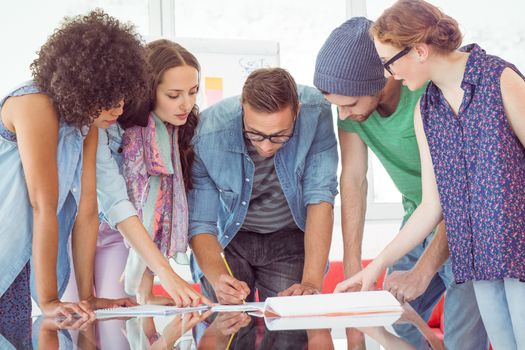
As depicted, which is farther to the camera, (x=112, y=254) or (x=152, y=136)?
(x=112, y=254)

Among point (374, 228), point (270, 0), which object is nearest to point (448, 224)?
point (374, 228)

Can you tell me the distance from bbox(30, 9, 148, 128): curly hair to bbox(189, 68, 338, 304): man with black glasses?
13.9 inches

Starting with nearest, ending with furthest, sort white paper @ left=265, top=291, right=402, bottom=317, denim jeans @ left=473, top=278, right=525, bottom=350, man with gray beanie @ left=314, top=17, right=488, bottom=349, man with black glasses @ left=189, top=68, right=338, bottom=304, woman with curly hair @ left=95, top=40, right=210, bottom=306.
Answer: denim jeans @ left=473, top=278, right=525, bottom=350
white paper @ left=265, top=291, right=402, bottom=317
man with gray beanie @ left=314, top=17, right=488, bottom=349
woman with curly hair @ left=95, top=40, right=210, bottom=306
man with black glasses @ left=189, top=68, right=338, bottom=304

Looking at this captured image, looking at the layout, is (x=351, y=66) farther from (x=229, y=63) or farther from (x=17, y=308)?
(x=229, y=63)

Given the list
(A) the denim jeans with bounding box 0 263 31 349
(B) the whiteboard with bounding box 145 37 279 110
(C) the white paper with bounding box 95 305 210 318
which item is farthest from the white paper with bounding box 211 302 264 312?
(B) the whiteboard with bounding box 145 37 279 110

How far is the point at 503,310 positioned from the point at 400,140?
26.2 inches

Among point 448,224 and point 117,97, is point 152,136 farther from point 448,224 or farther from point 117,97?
point 448,224

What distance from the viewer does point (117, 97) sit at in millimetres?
1539

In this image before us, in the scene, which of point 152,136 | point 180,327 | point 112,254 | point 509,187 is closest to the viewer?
point 180,327

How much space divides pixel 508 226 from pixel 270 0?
3643 millimetres

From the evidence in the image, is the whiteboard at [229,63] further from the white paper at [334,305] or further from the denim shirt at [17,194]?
the white paper at [334,305]

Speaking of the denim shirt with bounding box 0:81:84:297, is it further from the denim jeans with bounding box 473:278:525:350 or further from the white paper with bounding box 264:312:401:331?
the denim jeans with bounding box 473:278:525:350

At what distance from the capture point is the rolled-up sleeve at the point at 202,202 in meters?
1.93

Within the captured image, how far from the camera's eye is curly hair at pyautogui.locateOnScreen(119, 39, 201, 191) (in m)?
1.84
